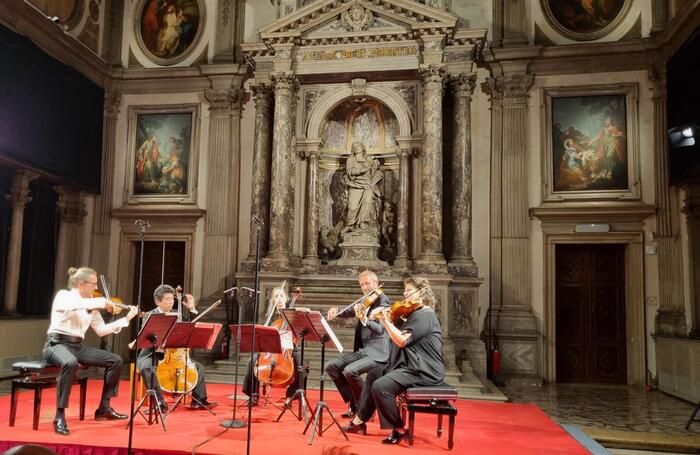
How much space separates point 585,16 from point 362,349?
339 inches

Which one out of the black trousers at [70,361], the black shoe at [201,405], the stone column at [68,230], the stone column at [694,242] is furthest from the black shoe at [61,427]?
the stone column at [694,242]

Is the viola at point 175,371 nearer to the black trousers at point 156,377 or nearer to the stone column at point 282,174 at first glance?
the black trousers at point 156,377

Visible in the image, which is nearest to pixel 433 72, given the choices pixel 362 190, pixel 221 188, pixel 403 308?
pixel 362 190

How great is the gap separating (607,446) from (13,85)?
412 inches

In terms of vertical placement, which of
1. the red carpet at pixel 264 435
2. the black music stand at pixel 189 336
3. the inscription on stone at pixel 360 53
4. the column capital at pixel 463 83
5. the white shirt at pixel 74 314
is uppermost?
the inscription on stone at pixel 360 53

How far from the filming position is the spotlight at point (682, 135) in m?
9.98

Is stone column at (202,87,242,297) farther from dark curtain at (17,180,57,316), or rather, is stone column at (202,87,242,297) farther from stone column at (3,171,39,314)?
stone column at (3,171,39,314)

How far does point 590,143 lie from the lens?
38.4 feet

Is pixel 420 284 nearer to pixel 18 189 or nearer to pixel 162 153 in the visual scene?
pixel 18 189

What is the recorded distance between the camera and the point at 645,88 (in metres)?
11.5

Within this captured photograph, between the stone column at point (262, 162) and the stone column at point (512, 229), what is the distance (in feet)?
14.3

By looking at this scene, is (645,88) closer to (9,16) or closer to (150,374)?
(150,374)

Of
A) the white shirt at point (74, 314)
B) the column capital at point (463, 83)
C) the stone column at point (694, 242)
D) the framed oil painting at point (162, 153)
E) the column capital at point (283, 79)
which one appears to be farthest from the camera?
the framed oil painting at point (162, 153)

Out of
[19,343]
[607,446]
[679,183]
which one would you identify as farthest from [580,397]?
[19,343]
